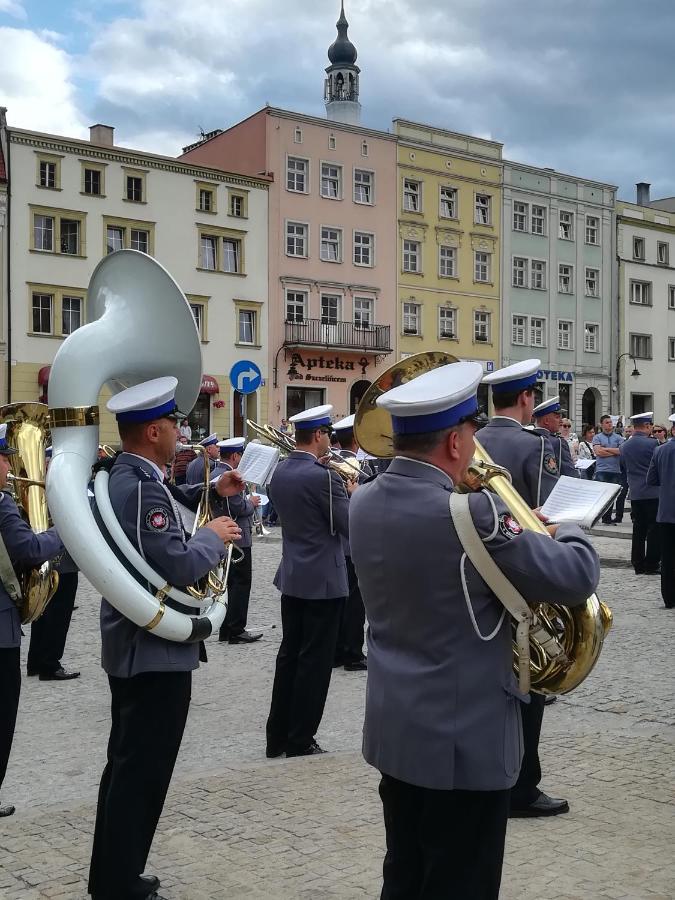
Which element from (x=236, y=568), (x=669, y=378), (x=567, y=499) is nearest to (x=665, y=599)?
(x=236, y=568)

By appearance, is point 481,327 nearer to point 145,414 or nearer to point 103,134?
point 103,134

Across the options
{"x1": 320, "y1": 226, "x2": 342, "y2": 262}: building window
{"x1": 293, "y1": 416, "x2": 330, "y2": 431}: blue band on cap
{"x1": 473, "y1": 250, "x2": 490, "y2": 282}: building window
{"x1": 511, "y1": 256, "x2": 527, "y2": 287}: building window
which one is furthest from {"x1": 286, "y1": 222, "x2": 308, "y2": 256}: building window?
{"x1": 293, "y1": 416, "x2": 330, "y2": 431}: blue band on cap

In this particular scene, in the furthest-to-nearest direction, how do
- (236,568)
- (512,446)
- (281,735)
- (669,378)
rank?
(669,378)
(236,568)
(281,735)
(512,446)

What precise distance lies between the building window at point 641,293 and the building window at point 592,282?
2523 mm

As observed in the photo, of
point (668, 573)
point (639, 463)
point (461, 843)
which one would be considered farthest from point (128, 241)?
point (461, 843)

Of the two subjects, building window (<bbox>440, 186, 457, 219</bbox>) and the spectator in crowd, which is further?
building window (<bbox>440, 186, 457, 219</bbox>)

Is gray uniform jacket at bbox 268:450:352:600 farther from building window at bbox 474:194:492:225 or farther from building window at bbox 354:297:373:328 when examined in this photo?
building window at bbox 474:194:492:225

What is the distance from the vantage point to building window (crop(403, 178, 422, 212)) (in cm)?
4312

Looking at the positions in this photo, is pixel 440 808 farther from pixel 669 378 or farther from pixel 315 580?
pixel 669 378

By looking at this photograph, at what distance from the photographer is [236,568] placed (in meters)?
10.4

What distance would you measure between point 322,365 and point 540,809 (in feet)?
119

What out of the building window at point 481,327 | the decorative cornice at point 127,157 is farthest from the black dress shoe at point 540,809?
the building window at point 481,327

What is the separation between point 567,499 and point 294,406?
37.1 metres

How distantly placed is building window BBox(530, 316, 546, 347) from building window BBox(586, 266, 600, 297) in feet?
10.9
